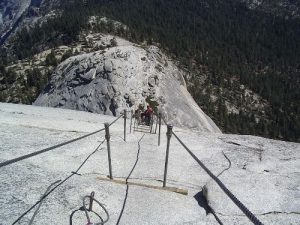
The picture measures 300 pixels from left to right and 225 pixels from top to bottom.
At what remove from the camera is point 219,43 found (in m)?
132

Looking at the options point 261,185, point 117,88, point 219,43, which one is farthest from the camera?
point 219,43

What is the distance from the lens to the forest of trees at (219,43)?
88.1 m

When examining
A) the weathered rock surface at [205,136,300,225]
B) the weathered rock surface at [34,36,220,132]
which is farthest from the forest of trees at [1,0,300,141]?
the weathered rock surface at [205,136,300,225]

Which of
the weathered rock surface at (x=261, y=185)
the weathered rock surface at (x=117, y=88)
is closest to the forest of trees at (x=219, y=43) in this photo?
the weathered rock surface at (x=117, y=88)

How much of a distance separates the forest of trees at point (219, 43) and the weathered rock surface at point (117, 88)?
42.7m

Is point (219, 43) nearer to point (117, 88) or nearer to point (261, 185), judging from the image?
point (117, 88)

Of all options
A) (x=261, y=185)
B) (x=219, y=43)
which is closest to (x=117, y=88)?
(x=261, y=185)

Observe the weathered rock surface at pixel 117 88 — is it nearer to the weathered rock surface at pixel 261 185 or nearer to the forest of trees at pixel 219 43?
the weathered rock surface at pixel 261 185

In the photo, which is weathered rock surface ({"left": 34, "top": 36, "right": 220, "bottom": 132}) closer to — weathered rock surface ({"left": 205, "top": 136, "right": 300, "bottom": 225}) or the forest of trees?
weathered rock surface ({"left": 205, "top": 136, "right": 300, "bottom": 225})

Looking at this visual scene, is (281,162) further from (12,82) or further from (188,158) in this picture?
(12,82)

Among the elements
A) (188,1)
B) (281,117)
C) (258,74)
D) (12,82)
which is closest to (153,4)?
(188,1)

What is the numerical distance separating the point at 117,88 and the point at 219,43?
10569cm

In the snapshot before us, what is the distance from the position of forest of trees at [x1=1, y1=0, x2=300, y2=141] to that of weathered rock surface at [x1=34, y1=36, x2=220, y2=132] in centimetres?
4273

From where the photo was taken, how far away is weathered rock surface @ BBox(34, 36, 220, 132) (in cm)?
3153
